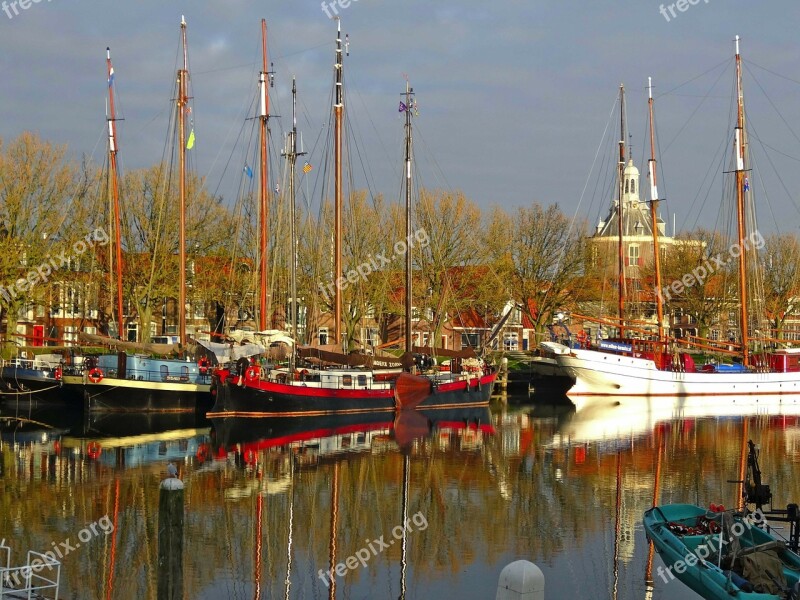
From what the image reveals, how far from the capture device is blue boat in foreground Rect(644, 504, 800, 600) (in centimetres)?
1595

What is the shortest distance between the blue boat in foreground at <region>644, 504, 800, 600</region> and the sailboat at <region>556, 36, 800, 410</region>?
41.3m

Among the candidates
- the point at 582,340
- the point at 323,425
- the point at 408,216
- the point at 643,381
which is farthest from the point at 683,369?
the point at 323,425

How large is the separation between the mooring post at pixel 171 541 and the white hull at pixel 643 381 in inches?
1883

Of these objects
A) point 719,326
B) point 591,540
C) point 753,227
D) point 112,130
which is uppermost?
point 112,130

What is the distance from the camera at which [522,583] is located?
11.7m

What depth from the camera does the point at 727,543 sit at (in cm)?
1767

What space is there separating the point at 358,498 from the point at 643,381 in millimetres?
40825

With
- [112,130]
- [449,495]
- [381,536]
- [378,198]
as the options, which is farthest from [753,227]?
[381,536]

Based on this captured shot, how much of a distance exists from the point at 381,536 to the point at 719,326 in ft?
214

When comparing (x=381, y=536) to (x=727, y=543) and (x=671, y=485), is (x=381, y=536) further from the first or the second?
(x=671, y=485)

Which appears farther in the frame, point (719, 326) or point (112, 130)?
point (719, 326)

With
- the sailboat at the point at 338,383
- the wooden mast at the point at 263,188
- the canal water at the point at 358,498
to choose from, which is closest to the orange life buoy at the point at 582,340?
the sailboat at the point at 338,383

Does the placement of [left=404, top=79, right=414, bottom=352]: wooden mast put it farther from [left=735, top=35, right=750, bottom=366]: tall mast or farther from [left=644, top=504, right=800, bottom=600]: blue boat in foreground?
[left=644, top=504, right=800, bottom=600]: blue boat in foreground

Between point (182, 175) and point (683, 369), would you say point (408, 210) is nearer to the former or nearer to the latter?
point (182, 175)
